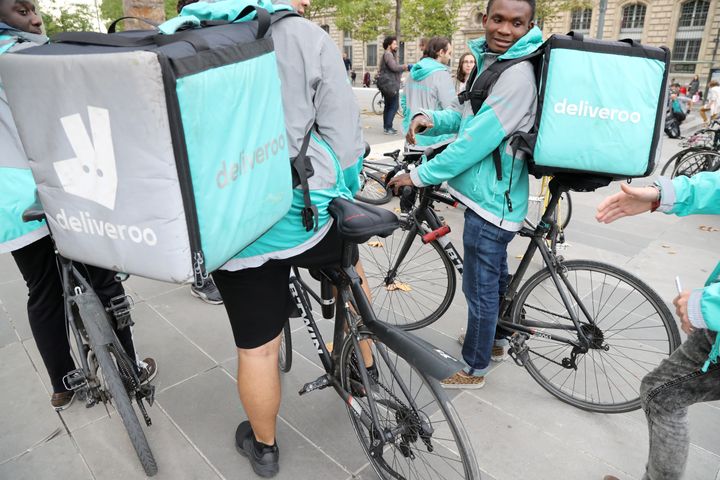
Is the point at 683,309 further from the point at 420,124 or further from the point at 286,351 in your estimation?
the point at 286,351

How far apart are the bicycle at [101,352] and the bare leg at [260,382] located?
0.54 metres

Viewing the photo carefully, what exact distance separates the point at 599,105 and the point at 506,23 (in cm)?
61

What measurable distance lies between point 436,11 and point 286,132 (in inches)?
926

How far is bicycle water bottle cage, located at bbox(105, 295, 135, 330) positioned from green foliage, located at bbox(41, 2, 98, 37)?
2516 centimetres

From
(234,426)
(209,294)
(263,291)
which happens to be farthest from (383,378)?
(209,294)

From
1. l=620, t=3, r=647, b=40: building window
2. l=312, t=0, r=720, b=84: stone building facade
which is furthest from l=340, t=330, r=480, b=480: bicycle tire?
l=620, t=3, r=647, b=40: building window

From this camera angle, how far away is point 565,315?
2.87 metres

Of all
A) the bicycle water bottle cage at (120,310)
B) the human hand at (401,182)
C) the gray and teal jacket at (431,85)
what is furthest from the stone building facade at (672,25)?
the bicycle water bottle cage at (120,310)

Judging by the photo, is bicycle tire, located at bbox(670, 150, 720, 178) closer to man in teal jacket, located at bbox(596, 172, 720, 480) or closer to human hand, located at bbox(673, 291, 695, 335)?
man in teal jacket, located at bbox(596, 172, 720, 480)

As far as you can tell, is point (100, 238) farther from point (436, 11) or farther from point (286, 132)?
point (436, 11)

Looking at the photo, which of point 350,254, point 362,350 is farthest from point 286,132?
point 362,350

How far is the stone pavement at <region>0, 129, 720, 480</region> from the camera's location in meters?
2.41

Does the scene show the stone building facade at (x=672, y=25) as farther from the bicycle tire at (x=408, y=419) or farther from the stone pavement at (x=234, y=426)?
the bicycle tire at (x=408, y=419)

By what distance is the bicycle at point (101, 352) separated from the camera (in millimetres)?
2225
